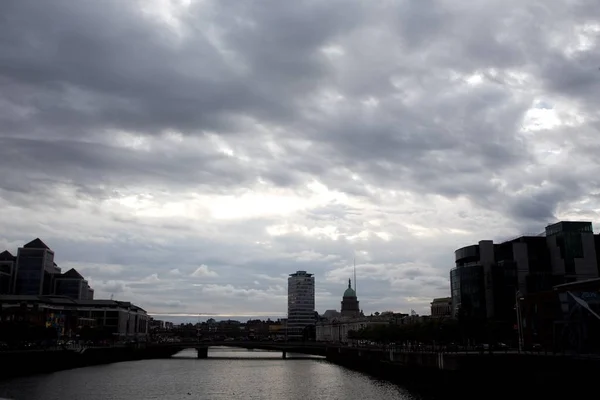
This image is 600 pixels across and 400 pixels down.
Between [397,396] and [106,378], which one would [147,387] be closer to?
[106,378]

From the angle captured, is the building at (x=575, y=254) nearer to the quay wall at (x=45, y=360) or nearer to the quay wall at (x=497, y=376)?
the quay wall at (x=497, y=376)

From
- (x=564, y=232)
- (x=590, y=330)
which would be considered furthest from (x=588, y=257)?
(x=590, y=330)

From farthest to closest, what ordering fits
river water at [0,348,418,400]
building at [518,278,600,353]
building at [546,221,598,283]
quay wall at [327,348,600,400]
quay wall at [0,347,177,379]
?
building at [546,221,598,283], quay wall at [0,347,177,379], building at [518,278,600,353], river water at [0,348,418,400], quay wall at [327,348,600,400]

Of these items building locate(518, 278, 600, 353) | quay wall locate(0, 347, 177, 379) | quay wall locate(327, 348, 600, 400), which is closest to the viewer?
quay wall locate(327, 348, 600, 400)

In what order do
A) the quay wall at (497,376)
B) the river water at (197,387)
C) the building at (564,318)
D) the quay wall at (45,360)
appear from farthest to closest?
the quay wall at (45,360), the building at (564,318), the river water at (197,387), the quay wall at (497,376)

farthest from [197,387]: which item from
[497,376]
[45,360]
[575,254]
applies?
[575,254]

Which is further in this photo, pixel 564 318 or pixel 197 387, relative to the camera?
pixel 564 318

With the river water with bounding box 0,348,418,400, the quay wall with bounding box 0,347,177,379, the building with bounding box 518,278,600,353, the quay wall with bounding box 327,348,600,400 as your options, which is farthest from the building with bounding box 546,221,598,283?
the quay wall with bounding box 0,347,177,379

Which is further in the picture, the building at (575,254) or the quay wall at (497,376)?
the building at (575,254)

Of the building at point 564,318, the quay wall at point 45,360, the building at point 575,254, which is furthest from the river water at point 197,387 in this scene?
the building at point 575,254

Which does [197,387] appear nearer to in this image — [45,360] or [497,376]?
[497,376]

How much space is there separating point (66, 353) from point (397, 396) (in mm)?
102076

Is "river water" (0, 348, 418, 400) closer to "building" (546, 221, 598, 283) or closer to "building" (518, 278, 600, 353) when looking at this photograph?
"building" (518, 278, 600, 353)

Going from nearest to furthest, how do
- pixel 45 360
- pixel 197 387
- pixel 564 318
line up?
pixel 197 387
pixel 564 318
pixel 45 360
